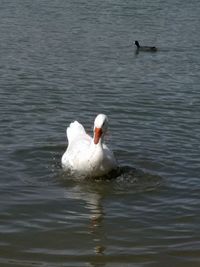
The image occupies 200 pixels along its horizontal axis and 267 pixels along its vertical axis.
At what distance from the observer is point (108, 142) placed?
1295 cm

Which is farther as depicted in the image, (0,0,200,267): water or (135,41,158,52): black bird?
(135,41,158,52): black bird

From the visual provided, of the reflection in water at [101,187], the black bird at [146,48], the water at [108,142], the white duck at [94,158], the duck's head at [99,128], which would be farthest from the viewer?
the black bird at [146,48]

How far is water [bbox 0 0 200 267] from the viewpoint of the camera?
27.0ft

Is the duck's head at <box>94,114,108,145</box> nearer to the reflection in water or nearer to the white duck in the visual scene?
the white duck

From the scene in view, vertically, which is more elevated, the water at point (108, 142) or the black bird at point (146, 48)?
the black bird at point (146, 48)

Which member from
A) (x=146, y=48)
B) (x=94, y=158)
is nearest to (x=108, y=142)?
(x=94, y=158)

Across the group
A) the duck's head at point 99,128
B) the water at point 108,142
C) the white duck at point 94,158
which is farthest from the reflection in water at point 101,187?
the duck's head at point 99,128

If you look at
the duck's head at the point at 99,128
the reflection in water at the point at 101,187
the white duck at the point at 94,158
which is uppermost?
the duck's head at the point at 99,128

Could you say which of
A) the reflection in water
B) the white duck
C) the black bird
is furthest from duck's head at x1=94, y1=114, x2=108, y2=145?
the black bird

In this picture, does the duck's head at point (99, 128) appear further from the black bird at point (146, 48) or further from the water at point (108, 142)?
the black bird at point (146, 48)

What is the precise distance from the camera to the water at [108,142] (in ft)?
27.0

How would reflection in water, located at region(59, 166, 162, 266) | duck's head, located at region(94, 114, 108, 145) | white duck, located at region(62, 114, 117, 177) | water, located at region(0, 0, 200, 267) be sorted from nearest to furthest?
water, located at region(0, 0, 200, 267)
reflection in water, located at region(59, 166, 162, 266)
white duck, located at region(62, 114, 117, 177)
duck's head, located at region(94, 114, 108, 145)

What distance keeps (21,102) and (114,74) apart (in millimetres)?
4759

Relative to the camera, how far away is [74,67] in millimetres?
20312
